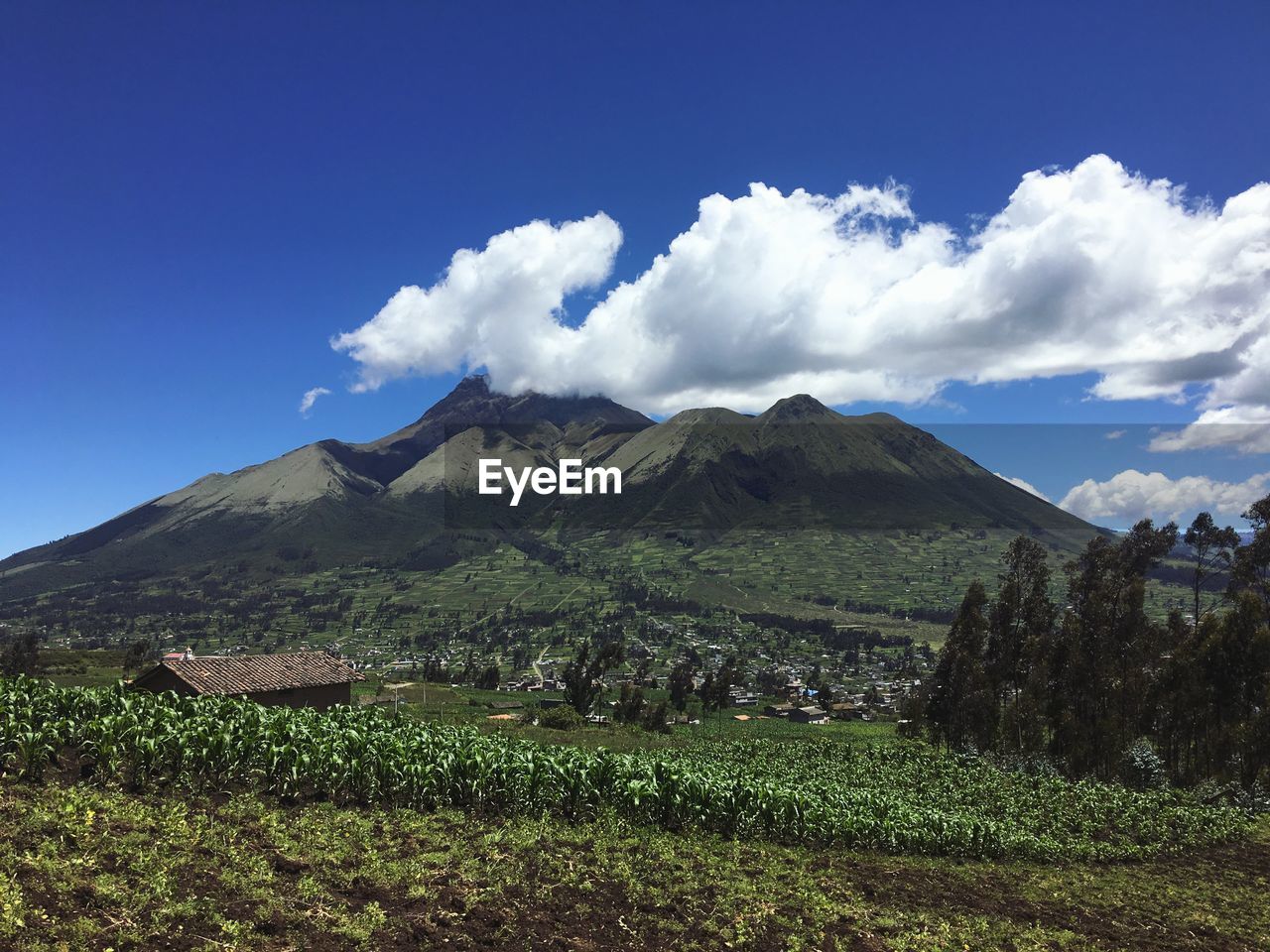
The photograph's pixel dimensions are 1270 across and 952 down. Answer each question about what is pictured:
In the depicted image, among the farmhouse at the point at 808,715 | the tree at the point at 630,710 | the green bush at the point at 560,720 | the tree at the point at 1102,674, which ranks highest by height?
the tree at the point at 1102,674

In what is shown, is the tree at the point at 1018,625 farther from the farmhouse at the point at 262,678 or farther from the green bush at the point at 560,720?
the farmhouse at the point at 262,678

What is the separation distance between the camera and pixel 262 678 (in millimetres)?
41156

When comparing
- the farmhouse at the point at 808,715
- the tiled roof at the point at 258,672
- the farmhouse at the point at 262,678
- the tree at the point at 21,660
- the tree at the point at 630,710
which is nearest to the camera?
the farmhouse at the point at 262,678

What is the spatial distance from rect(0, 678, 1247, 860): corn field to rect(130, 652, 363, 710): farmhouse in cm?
1914

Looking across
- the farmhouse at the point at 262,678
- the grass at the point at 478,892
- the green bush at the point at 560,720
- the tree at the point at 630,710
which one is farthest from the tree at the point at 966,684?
the farmhouse at the point at 262,678

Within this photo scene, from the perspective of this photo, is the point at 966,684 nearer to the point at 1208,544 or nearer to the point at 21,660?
the point at 1208,544

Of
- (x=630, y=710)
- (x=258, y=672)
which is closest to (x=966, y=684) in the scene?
(x=630, y=710)

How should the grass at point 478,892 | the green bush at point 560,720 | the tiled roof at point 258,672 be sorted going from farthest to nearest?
the green bush at point 560,720 < the tiled roof at point 258,672 < the grass at point 478,892

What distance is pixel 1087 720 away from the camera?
42.7 m

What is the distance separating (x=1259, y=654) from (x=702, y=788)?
37.7 meters

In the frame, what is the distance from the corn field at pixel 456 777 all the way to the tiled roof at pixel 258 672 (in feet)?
66.9

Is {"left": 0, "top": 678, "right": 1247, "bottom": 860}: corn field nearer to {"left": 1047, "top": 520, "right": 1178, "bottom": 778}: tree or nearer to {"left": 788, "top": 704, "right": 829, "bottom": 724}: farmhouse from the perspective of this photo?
{"left": 1047, "top": 520, "right": 1178, "bottom": 778}: tree

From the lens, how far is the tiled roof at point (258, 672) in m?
37.2

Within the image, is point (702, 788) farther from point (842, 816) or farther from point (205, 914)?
point (205, 914)
